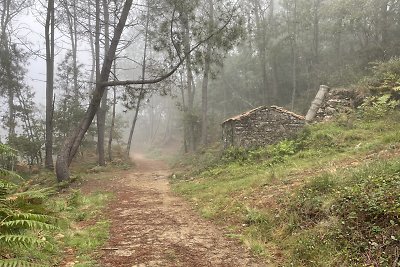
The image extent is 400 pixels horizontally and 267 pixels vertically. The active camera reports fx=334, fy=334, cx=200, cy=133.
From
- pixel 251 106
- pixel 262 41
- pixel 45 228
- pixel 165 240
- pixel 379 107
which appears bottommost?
pixel 165 240

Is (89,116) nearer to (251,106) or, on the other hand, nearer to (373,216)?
(373,216)

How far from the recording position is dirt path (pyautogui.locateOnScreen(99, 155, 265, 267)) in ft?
15.9

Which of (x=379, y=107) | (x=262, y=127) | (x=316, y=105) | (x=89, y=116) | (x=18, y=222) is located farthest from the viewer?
(x=316, y=105)

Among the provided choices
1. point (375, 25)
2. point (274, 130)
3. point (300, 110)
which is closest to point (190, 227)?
point (274, 130)

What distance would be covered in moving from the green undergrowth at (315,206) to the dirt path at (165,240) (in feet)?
1.17

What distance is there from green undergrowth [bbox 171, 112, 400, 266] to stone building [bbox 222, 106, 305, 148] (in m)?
3.82

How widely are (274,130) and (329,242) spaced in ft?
36.1

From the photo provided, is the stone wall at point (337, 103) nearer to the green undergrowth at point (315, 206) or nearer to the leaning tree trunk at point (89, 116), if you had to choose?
the green undergrowth at point (315, 206)

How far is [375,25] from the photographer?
21.1m

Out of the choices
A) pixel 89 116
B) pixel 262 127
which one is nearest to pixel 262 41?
pixel 262 127

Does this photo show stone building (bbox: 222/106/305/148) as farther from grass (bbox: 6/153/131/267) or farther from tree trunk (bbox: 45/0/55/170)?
tree trunk (bbox: 45/0/55/170)

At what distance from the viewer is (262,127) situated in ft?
50.3

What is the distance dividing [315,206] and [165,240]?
8.59 feet

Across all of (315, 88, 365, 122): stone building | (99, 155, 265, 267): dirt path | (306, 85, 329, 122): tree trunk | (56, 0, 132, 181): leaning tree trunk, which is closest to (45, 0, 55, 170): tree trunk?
(56, 0, 132, 181): leaning tree trunk
